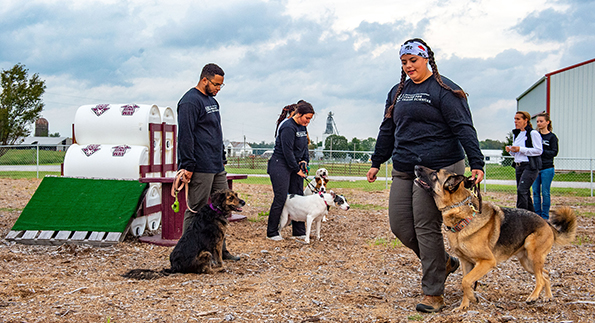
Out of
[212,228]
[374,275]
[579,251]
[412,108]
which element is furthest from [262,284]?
[579,251]

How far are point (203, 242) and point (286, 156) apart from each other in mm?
2180

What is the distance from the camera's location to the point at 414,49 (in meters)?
3.54

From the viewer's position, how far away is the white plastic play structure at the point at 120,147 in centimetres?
718

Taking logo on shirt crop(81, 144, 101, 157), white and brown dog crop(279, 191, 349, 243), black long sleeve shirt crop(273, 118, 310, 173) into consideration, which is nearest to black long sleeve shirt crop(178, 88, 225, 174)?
black long sleeve shirt crop(273, 118, 310, 173)

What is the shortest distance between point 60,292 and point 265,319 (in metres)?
1.96

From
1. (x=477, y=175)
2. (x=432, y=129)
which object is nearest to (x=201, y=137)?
(x=432, y=129)

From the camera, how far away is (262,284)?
434 centimetres

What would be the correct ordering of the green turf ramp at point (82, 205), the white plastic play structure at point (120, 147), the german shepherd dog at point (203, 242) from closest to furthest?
1. the german shepherd dog at point (203, 242)
2. the green turf ramp at point (82, 205)
3. the white plastic play structure at point (120, 147)

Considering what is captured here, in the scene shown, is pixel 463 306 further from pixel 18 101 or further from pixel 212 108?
pixel 18 101

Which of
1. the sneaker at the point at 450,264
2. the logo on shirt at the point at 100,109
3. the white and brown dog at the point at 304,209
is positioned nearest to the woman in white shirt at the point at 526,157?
the white and brown dog at the point at 304,209

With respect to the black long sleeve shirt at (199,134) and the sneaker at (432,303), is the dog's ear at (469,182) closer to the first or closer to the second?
the sneaker at (432,303)

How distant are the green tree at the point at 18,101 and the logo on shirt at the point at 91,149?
30.5 metres

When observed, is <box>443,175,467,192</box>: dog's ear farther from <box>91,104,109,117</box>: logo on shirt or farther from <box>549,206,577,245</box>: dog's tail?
<box>91,104,109,117</box>: logo on shirt

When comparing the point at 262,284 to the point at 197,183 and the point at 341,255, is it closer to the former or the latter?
the point at 197,183
